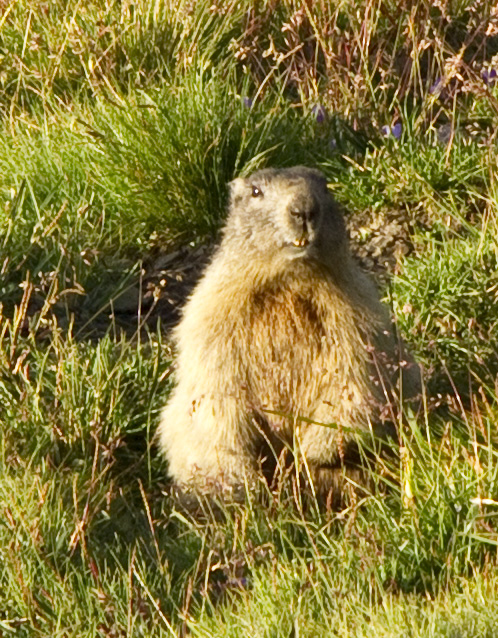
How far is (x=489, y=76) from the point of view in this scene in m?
7.44

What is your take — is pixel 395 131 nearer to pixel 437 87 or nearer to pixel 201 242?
pixel 437 87

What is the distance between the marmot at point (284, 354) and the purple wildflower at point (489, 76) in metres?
1.94

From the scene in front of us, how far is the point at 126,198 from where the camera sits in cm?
720

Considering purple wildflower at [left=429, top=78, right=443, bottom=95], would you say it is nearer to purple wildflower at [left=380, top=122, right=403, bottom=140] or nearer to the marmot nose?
purple wildflower at [left=380, top=122, right=403, bottom=140]

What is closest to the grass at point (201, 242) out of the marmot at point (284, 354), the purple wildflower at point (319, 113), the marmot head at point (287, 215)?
the purple wildflower at point (319, 113)

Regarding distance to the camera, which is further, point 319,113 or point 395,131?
point 319,113

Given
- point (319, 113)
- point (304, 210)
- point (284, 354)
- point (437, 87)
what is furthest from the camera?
point (319, 113)

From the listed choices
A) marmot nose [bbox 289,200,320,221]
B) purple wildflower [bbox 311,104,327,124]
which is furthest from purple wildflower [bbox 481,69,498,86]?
marmot nose [bbox 289,200,320,221]

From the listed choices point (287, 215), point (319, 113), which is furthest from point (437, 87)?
point (287, 215)

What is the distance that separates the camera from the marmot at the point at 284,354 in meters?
5.51

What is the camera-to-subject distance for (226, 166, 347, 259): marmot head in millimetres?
5379

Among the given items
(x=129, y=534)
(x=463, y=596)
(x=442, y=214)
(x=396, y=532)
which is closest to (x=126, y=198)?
(x=442, y=214)

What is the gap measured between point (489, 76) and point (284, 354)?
99.7 inches

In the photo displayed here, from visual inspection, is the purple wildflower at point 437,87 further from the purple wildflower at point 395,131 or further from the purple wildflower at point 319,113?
the purple wildflower at point 319,113
